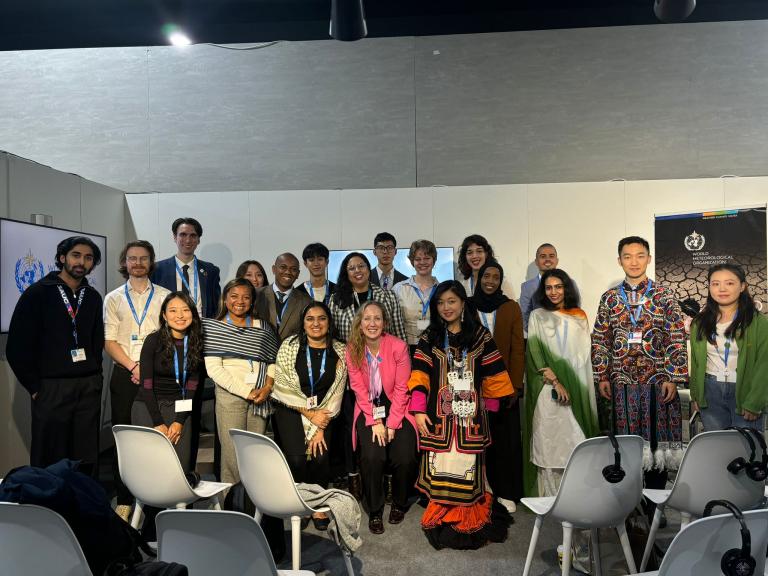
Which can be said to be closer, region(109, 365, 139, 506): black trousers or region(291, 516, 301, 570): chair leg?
region(291, 516, 301, 570): chair leg

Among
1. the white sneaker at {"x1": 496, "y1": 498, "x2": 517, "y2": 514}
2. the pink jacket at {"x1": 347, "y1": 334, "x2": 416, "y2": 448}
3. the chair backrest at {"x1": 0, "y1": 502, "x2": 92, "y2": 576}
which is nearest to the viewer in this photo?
the chair backrest at {"x1": 0, "y1": 502, "x2": 92, "y2": 576}

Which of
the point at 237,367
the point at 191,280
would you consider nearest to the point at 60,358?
the point at 237,367

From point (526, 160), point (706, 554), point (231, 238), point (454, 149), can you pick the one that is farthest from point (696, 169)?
point (706, 554)

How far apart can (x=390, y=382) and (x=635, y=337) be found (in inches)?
55.2

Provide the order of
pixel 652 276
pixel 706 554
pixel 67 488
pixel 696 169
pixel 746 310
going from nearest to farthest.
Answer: pixel 706 554 < pixel 67 488 < pixel 746 310 < pixel 652 276 < pixel 696 169

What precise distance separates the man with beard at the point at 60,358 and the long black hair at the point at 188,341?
57 cm

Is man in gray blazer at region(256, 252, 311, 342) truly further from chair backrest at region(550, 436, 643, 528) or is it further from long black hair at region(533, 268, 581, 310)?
chair backrest at region(550, 436, 643, 528)

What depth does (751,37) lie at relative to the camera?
237 inches

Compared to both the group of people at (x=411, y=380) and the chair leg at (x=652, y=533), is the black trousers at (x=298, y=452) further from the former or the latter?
the chair leg at (x=652, y=533)

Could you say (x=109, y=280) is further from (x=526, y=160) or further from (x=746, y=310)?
(x=746, y=310)

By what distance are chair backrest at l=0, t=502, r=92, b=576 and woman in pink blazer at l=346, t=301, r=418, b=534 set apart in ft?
6.09

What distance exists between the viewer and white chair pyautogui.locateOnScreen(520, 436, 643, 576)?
208 cm

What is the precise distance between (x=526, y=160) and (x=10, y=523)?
5.81 metres

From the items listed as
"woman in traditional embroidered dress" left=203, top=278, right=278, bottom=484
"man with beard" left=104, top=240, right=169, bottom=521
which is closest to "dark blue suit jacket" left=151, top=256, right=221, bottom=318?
"man with beard" left=104, top=240, right=169, bottom=521
